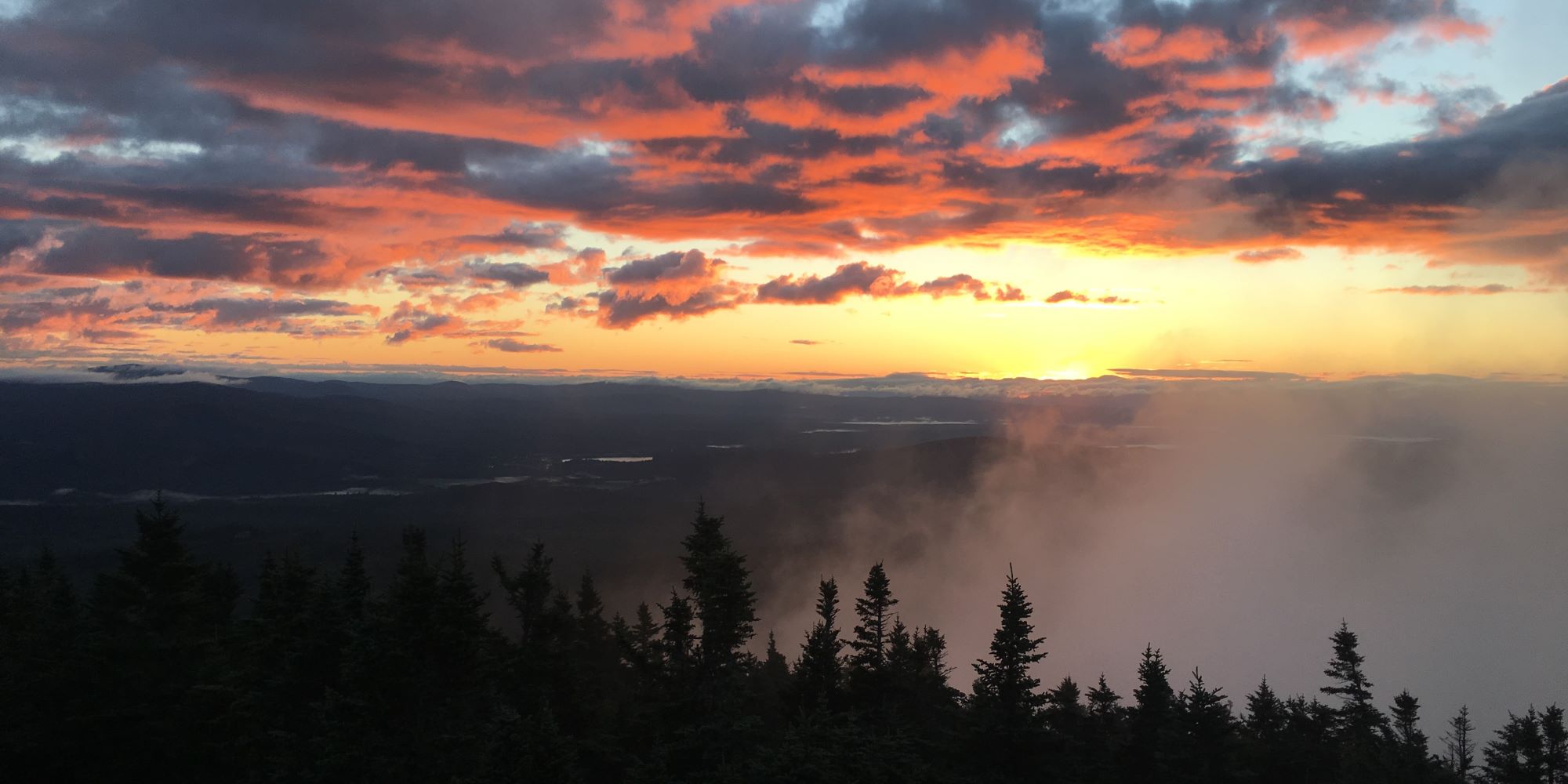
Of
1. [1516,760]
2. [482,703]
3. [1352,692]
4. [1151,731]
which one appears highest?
[482,703]

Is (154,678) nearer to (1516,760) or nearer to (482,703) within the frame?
(482,703)

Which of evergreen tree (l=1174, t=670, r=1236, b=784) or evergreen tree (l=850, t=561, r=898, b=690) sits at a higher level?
evergreen tree (l=850, t=561, r=898, b=690)

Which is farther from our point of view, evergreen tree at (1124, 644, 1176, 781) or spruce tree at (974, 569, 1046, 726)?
evergreen tree at (1124, 644, 1176, 781)

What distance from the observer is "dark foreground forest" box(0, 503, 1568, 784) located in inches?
1102

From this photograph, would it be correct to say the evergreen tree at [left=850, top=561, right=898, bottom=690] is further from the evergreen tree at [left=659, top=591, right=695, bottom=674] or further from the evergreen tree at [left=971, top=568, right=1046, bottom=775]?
the evergreen tree at [left=659, top=591, right=695, bottom=674]

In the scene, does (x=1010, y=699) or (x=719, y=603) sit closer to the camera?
(x=719, y=603)

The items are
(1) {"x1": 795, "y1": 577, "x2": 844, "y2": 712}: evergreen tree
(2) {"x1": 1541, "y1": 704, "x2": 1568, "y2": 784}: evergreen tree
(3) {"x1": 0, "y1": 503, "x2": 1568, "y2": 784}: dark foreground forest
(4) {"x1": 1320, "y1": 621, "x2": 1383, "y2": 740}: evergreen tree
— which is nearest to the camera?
(3) {"x1": 0, "y1": 503, "x2": 1568, "y2": 784}: dark foreground forest

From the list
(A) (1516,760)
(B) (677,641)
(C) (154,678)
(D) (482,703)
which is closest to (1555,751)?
(A) (1516,760)

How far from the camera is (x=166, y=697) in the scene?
106 feet

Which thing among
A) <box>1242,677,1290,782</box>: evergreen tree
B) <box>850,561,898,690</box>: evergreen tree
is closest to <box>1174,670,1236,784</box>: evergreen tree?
<box>1242,677,1290,782</box>: evergreen tree

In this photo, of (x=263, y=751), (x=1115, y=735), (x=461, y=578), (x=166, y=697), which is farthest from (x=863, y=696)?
(x=166, y=697)

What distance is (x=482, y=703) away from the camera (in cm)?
3112

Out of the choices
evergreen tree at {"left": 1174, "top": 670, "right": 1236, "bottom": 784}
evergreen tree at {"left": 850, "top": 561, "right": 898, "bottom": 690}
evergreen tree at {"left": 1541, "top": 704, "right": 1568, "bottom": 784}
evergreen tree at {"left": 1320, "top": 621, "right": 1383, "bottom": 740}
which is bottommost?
evergreen tree at {"left": 1541, "top": 704, "right": 1568, "bottom": 784}

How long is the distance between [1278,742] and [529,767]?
41956 mm
